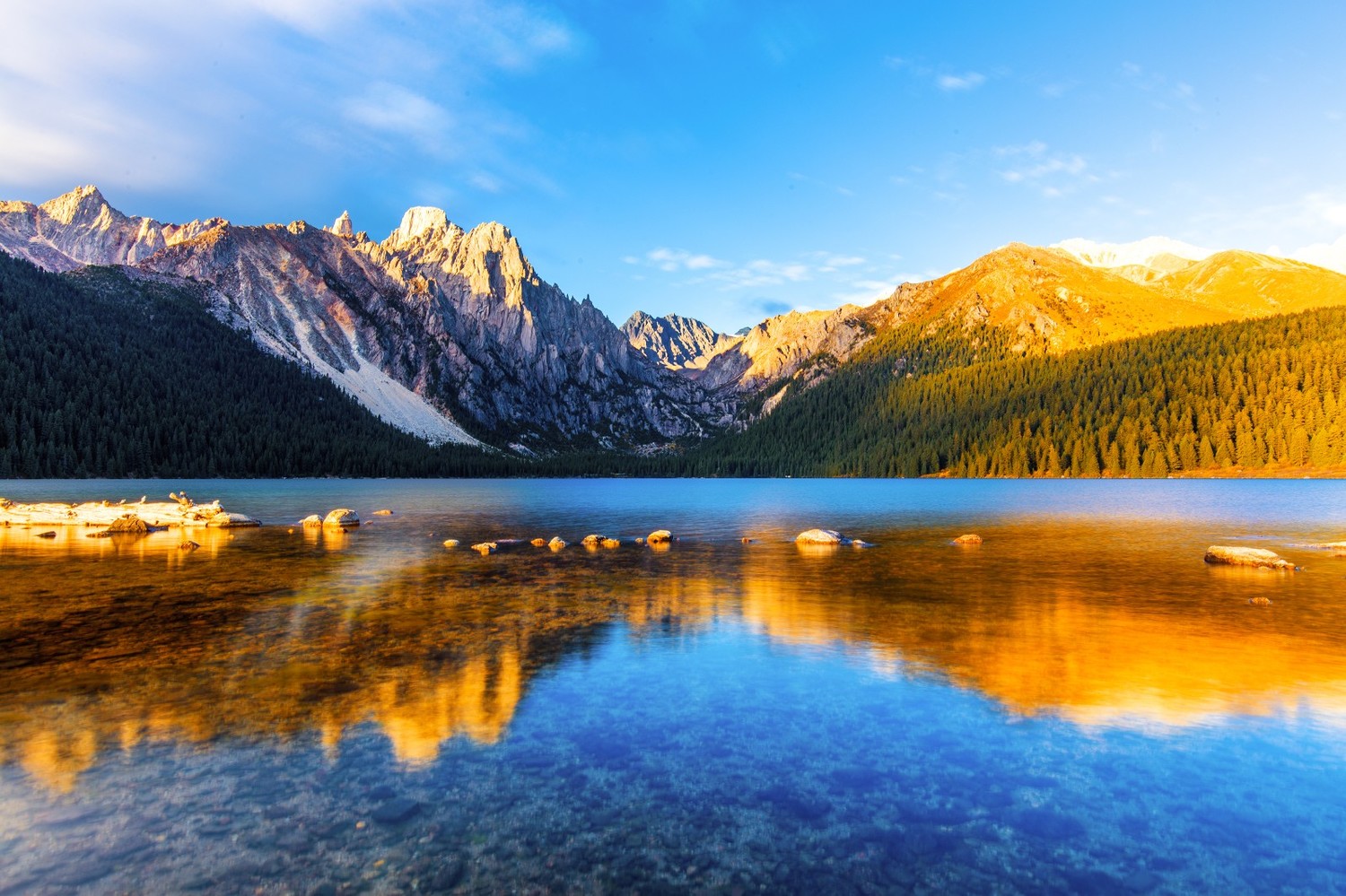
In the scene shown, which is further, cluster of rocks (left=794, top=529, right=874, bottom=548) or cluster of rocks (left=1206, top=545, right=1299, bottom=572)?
cluster of rocks (left=794, top=529, right=874, bottom=548)

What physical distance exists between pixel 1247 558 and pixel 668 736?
43.4m

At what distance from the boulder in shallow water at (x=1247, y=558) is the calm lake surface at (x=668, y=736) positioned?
14.0ft

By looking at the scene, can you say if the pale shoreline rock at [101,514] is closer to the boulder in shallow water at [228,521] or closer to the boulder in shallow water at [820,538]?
the boulder in shallow water at [228,521]

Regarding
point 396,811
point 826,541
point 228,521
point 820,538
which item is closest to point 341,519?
point 228,521

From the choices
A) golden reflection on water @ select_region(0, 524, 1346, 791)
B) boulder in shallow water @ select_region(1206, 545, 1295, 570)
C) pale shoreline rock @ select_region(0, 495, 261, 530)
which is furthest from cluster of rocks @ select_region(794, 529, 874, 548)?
pale shoreline rock @ select_region(0, 495, 261, 530)

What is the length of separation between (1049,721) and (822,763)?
6330mm

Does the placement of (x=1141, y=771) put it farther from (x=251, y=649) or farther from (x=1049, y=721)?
(x=251, y=649)

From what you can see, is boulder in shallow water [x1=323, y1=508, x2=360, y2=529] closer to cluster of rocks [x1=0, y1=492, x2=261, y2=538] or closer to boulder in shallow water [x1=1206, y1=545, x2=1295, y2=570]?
cluster of rocks [x1=0, y1=492, x2=261, y2=538]

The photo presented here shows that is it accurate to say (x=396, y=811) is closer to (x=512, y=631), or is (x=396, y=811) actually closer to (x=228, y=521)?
(x=512, y=631)

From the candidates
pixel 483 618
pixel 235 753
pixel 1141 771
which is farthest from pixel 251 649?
pixel 1141 771

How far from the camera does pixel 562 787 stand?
41.3 ft

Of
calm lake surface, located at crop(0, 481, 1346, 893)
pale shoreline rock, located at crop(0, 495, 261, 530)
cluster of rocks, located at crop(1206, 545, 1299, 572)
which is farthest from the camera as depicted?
pale shoreline rock, located at crop(0, 495, 261, 530)

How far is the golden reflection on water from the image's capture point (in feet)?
53.8

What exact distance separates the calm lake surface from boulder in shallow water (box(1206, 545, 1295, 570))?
14.0 feet
